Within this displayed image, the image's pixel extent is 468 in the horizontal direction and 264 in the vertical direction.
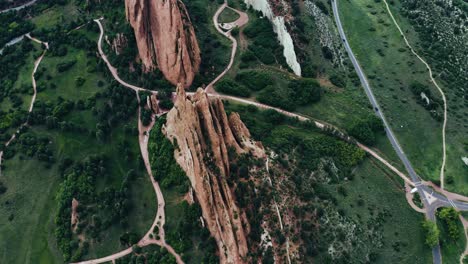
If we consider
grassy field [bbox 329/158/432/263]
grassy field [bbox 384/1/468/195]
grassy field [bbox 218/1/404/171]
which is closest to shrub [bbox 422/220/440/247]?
grassy field [bbox 329/158/432/263]

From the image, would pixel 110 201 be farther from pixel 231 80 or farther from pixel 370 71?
pixel 370 71

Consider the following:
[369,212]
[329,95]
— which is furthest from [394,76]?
[369,212]

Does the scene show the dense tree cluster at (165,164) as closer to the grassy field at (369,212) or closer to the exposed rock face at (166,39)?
the exposed rock face at (166,39)

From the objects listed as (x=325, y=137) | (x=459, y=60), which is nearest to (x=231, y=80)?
(x=325, y=137)

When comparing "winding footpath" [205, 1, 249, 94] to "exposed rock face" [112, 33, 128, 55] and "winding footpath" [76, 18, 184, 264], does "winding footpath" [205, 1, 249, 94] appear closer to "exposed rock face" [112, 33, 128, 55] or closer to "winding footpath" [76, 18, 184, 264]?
"winding footpath" [76, 18, 184, 264]

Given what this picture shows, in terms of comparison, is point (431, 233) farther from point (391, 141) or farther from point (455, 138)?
point (455, 138)

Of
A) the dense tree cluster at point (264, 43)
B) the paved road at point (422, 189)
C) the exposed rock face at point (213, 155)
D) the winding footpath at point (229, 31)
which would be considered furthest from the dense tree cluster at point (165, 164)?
the paved road at point (422, 189)
